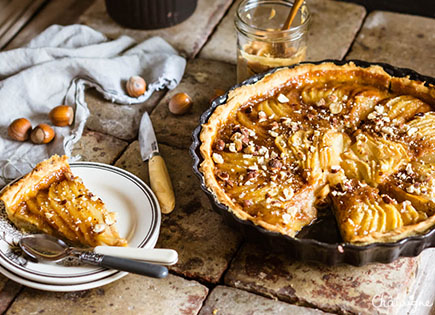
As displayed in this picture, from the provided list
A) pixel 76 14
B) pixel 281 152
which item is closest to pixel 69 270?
pixel 281 152

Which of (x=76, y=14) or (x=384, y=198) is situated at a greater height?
(x=384, y=198)

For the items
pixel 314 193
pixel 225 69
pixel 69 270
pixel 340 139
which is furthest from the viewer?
pixel 225 69

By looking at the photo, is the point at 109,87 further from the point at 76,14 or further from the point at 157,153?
the point at 76,14

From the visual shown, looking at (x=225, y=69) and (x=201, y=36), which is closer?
(x=225, y=69)

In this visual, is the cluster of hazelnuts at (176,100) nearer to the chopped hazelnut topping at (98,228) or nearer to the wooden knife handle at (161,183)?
the wooden knife handle at (161,183)

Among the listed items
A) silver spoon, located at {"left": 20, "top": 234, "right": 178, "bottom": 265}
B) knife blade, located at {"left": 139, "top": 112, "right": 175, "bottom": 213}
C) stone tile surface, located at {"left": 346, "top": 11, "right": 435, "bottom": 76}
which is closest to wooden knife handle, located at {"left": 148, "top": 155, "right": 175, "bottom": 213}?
knife blade, located at {"left": 139, "top": 112, "right": 175, "bottom": 213}

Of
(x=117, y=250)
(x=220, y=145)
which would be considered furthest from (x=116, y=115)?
(x=117, y=250)

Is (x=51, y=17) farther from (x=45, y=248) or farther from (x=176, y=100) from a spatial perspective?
(x=45, y=248)
